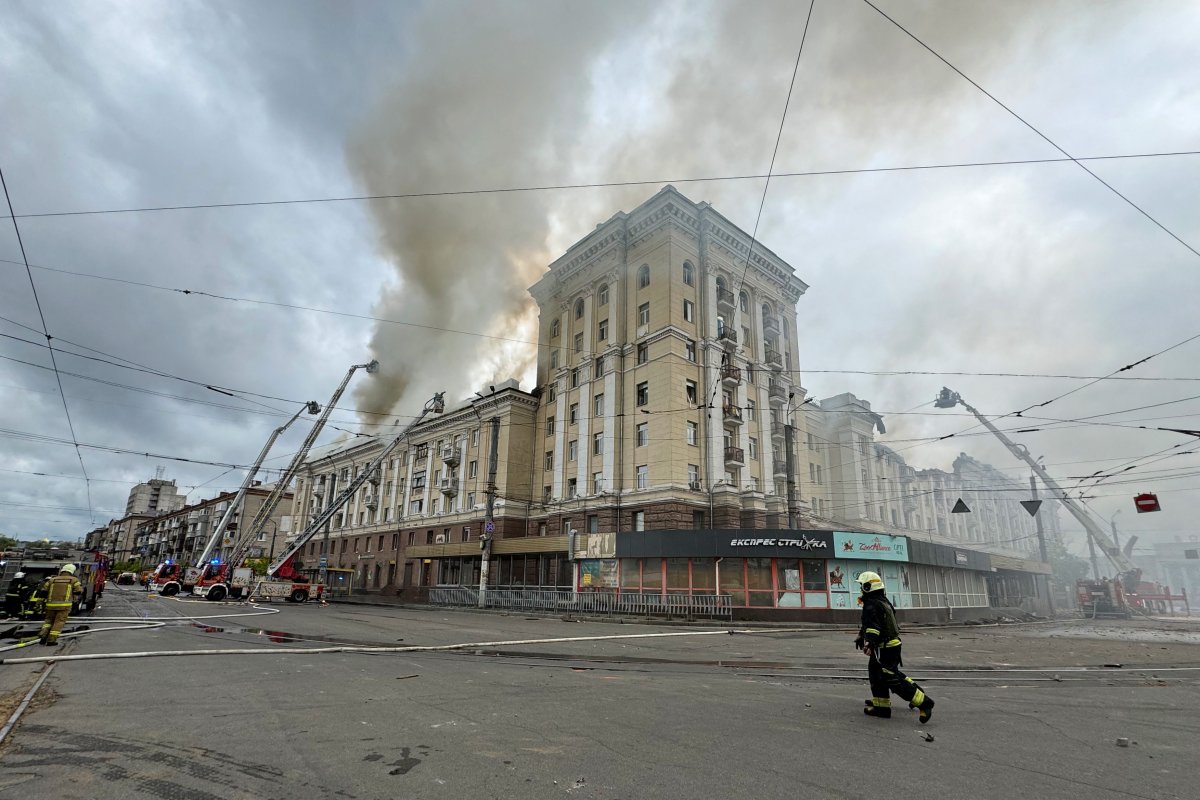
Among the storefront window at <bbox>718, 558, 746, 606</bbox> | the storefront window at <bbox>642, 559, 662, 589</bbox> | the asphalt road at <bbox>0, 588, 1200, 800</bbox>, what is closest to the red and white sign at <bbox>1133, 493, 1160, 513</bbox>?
the storefront window at <bbox>718, 558, 746, 606</bbox>

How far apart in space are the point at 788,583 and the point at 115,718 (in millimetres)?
26025

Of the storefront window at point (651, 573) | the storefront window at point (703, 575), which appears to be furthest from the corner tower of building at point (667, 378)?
the storefront window at point (703, 575)

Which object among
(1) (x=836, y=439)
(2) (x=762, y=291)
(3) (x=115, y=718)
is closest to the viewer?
(3) (x=115, y=718)

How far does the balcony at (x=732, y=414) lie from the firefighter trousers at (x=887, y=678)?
105ft

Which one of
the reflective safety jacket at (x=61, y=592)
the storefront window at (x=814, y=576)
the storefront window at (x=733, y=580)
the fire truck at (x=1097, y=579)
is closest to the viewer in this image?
the reflective safety jacket at (x=61, y=592)

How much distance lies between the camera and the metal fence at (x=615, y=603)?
89.4 ft

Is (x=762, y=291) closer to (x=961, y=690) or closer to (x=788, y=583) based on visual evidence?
(x=788, y=583)

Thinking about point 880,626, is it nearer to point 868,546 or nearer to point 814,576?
point 814,576

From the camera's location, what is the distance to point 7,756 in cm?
496

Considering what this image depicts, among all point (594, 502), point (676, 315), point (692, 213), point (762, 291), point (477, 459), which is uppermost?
point (692, 213)

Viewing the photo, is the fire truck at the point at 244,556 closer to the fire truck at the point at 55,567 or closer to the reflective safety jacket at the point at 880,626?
the fire truck at the point at 55,567

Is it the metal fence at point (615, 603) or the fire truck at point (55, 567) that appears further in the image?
the metal fence at point (615, 603)

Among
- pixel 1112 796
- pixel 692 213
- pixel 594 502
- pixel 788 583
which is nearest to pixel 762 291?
pixel 692 213

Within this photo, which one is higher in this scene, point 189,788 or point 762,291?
point 762,291
